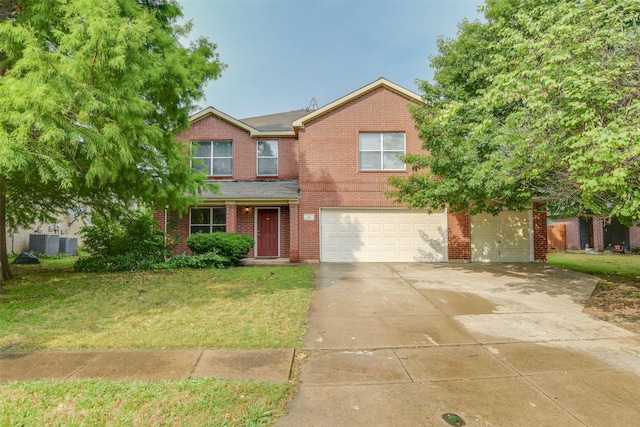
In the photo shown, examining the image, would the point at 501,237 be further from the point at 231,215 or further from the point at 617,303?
the point at 231,215

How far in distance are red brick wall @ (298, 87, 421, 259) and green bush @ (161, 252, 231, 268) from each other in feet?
10.8

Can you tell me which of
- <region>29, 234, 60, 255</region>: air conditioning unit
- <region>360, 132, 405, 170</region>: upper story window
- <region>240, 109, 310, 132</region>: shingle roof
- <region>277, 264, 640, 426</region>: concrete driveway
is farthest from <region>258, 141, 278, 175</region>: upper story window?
<region>29, 234, 60, 255</region>: air conditioning unit

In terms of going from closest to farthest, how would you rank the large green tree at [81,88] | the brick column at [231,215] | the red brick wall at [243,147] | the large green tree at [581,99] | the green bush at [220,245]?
1. the large green tree at [581,99]
2. the large green tree at [81,88]
3. the green bush at [220,245]
4. the brick column at [231,215]
5. the red brick wall at [243,147]

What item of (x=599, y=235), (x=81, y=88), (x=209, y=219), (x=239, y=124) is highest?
(x=239, y=124)

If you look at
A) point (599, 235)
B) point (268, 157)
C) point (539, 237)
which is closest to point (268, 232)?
point (268, 157)

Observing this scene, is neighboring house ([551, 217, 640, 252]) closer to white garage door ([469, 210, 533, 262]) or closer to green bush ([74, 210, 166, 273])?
white garage door ([469, 210, 533, 262])

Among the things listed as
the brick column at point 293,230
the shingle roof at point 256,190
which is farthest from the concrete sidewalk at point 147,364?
the brick column at point 293,230

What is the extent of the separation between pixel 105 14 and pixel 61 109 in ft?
5.33

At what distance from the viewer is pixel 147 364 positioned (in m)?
3.74

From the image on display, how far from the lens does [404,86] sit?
13.5 metres

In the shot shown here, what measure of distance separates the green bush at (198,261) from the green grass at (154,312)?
5.79 ft

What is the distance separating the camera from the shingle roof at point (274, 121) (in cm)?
1532

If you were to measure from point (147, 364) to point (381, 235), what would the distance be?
35.0ft

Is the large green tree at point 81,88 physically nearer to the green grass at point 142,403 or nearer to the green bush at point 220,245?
the green grass at point 142,403
